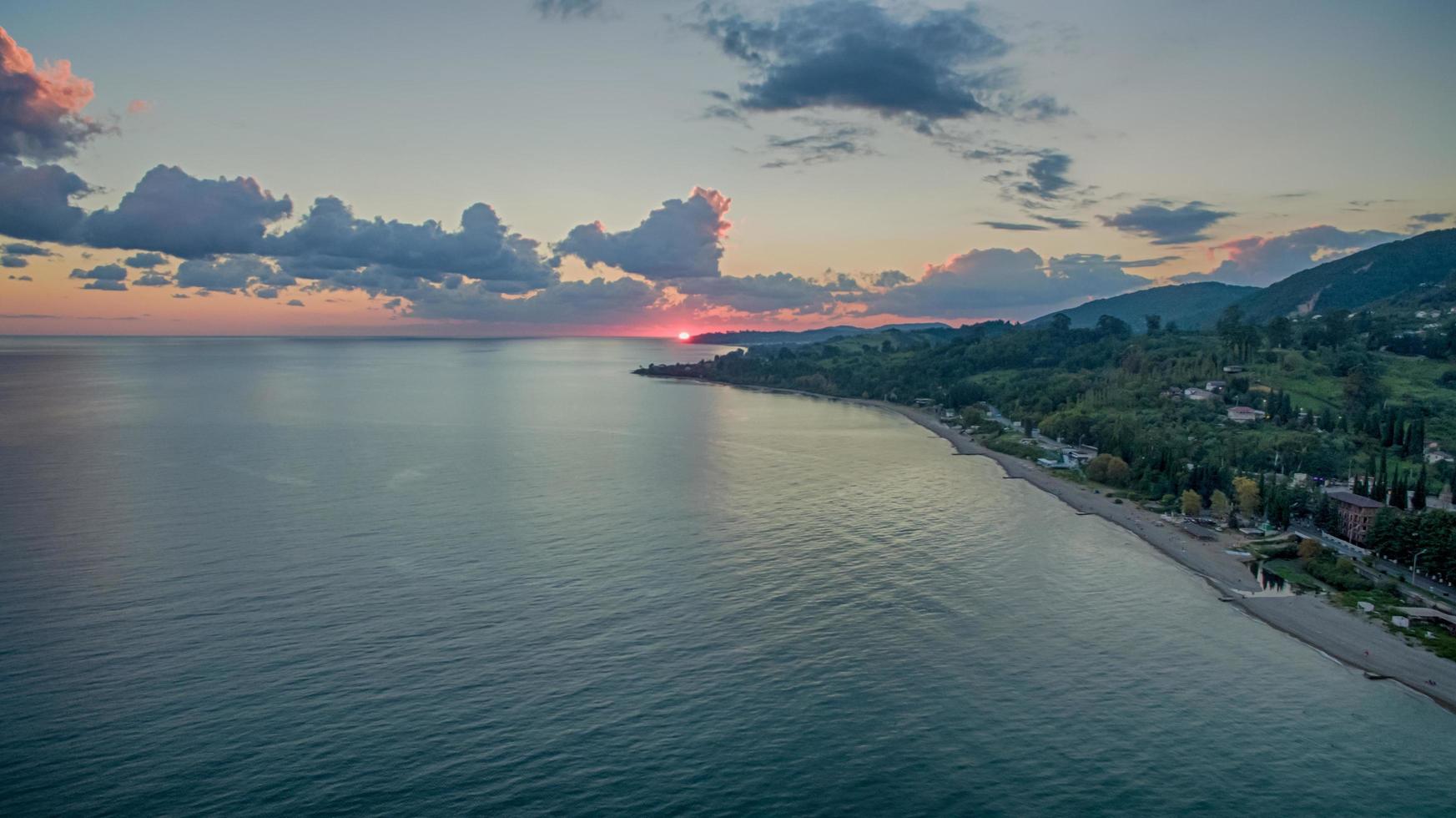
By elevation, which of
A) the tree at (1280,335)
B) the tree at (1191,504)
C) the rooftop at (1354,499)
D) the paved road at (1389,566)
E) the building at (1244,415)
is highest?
the tree at (1280,335)

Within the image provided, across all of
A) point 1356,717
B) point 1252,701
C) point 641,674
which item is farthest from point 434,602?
point 1356,717

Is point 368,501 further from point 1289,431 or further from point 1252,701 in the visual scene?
point 1289,431

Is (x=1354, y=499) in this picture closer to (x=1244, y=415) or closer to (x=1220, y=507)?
(x=1220, y=507)

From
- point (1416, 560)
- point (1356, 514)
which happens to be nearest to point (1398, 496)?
point (1356, 514)

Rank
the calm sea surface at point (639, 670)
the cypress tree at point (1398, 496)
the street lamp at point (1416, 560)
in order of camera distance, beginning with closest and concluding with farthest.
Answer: the calm sea surface at point (639, 670), the street lamp at point (1416, 560), the cypress tree at point (1398, 496)

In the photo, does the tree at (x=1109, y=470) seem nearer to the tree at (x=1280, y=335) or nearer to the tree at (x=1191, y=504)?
→ the tree at (x=1191, y=504)

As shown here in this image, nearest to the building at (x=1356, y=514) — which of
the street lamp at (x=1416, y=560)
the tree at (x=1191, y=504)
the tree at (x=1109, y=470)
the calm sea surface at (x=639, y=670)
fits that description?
the street lamp at (x=1416, y=560)

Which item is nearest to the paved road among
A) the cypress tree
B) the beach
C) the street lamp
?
the street lamp
